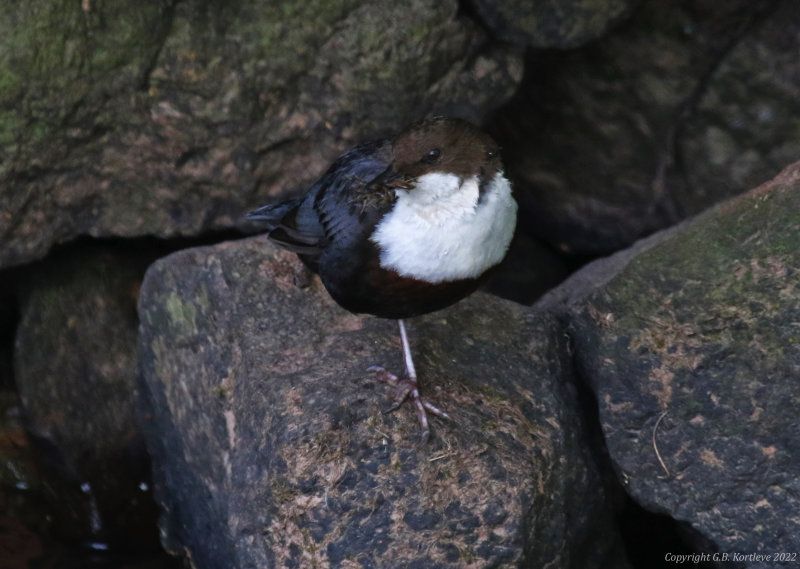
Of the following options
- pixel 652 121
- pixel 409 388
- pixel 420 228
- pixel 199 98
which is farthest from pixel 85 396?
pixel 652 121

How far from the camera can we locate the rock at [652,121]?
3.87 meters

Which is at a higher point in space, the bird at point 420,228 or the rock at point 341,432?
the bird at point 420,228

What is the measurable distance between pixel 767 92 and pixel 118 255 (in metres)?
2.80

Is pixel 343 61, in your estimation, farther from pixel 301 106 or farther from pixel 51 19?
pixel 51 19

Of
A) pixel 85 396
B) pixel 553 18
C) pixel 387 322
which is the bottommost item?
pixel 85 396

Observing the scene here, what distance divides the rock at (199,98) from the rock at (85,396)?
294 millimetres

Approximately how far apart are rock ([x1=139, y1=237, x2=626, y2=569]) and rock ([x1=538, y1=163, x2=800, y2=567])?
0.71ft

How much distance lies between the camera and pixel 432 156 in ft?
8.70

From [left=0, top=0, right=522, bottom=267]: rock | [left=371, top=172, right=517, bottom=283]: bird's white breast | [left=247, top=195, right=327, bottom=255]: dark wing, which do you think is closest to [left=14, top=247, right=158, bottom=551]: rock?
[left=0, top=0, right=522, bottom=267]: rock

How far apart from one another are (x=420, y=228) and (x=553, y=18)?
4.37 feet

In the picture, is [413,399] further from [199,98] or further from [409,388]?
[199,98]

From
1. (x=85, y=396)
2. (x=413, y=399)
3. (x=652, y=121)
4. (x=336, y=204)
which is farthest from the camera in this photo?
(x=652, y=121)

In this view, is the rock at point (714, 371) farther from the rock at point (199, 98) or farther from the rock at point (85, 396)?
the rock at point (85, 396)

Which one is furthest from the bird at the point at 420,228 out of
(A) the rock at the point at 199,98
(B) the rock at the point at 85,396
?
(B) the rock at the point at 85,396
